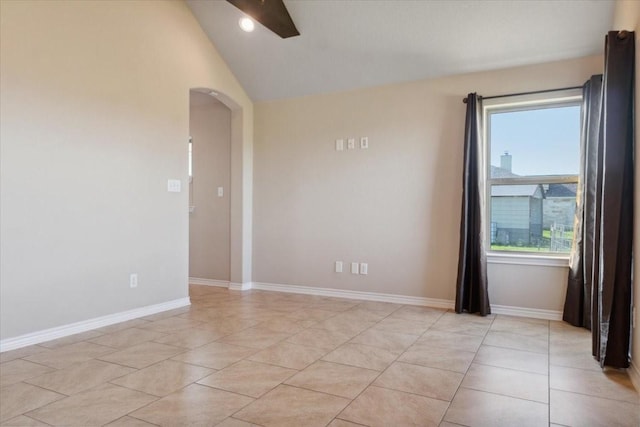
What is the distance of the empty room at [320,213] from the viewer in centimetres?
245

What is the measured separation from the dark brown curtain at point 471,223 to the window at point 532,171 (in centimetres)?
29

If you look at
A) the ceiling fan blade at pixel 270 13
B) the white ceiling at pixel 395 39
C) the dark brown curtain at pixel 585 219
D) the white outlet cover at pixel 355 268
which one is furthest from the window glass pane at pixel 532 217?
the ceiling fan blade at pixel 270 13

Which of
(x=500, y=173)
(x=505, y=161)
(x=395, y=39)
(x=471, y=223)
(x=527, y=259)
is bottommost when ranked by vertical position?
(x=527, y=259)

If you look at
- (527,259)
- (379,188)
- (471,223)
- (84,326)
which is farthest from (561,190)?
(84,326)

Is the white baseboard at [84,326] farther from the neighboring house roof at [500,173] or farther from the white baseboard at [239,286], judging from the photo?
the neighboring house roof at [500,173]

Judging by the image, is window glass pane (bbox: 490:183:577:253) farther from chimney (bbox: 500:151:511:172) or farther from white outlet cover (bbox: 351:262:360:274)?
white outlet cover (bbox: 351:262:360:274)

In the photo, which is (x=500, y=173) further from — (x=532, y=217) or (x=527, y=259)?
(x=527, y=259)

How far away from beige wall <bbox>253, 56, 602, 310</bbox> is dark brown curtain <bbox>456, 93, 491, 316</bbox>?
0.60ft

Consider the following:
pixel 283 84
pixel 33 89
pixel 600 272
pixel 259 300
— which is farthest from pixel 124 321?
pixel 600 272

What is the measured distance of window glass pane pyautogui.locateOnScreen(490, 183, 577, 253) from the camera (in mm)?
4039

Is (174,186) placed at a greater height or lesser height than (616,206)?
greater

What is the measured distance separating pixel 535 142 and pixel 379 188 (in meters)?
1.63

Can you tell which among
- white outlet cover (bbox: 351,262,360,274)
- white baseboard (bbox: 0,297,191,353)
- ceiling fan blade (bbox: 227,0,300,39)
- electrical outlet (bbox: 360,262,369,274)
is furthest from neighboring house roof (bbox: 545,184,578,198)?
white baseboard (bbox: 0,297,191,353)

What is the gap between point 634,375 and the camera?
2.49m
